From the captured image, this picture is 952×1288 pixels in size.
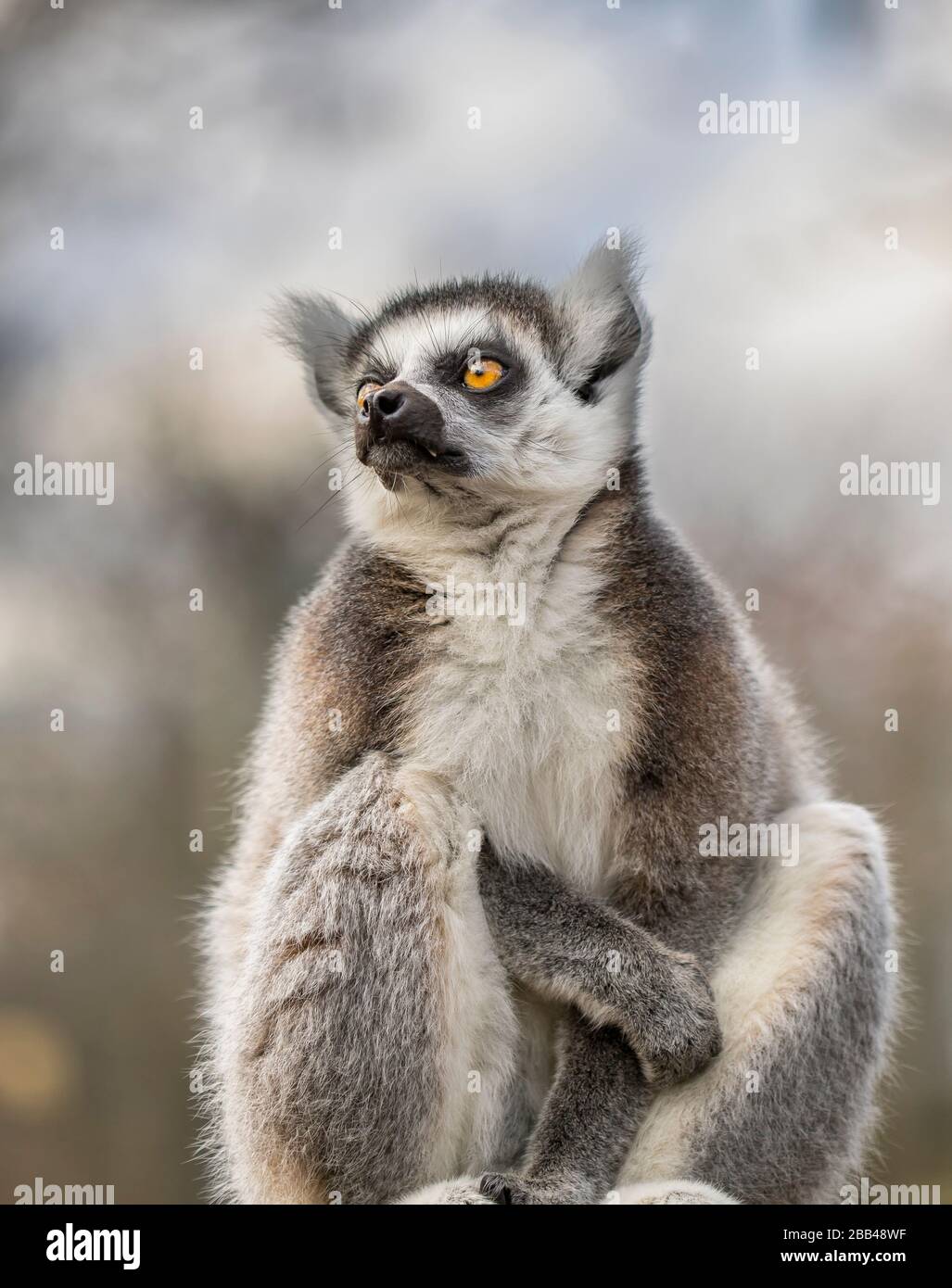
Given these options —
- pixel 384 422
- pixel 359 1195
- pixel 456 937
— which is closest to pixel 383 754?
pixel 456 937

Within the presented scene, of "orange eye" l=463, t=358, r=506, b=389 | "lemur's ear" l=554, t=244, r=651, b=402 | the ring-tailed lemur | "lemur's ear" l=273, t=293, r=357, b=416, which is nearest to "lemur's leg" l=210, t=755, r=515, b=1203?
the ring-tailed lemur

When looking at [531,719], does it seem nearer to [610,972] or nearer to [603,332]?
[610,972]

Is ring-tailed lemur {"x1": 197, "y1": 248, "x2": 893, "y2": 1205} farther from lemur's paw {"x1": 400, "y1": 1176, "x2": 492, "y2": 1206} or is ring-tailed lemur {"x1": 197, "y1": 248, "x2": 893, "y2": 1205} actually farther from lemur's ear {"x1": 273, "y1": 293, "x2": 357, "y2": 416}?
lemur's ear {"x1": 273, "y1": 293, "x2": 357, "y2": 416}

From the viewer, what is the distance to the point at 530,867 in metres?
3.51

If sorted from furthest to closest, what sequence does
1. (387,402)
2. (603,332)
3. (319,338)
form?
(319,338)
(603,332)
(387,402)

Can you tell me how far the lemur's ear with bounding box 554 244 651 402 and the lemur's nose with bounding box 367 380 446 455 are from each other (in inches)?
21.9

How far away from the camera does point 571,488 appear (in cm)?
372

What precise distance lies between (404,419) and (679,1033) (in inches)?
70.5

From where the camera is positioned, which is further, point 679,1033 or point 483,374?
point 483,374

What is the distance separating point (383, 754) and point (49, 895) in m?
2.73

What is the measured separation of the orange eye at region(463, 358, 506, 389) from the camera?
12.6 feet

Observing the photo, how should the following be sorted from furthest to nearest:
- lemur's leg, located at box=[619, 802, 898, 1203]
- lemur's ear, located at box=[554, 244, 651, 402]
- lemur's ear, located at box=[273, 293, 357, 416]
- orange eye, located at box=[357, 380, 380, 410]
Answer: lemur's ear, located at box=[273, 293, 357, 416]
lemur's ear, located at box=[554, 244, 651, 402]
orange eye, located at box=[357, 380, 380, 410]
lemur's leg, located at box=[619, 802, 898, 1203]

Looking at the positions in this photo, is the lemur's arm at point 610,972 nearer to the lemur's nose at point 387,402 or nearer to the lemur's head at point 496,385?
the lemur's head at point 496,385

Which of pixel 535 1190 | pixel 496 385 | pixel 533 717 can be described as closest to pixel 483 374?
pixel 496 385
